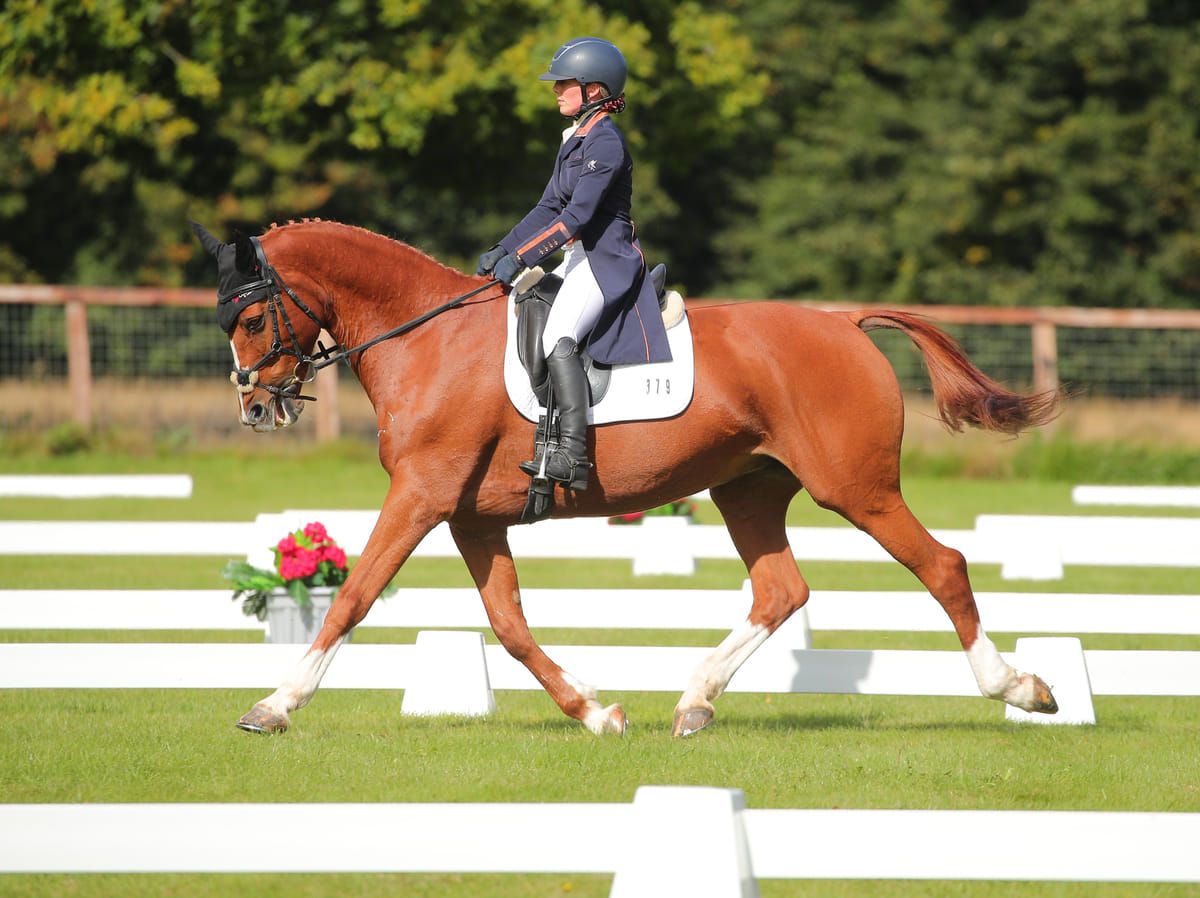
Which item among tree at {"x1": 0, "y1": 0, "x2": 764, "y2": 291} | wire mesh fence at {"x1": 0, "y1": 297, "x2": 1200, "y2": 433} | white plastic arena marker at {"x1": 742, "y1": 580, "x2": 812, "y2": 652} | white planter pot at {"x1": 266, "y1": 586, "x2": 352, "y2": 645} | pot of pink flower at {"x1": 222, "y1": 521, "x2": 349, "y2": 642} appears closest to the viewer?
white plastic arena marker at {"x1": 742, "y1": 580, "x2": 812, "y2": 652}

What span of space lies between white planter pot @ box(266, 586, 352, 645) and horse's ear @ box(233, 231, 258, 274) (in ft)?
8.81

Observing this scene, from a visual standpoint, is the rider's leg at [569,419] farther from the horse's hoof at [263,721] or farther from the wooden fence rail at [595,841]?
the wooden fence rail at [595,841]

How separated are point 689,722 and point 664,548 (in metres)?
5.30

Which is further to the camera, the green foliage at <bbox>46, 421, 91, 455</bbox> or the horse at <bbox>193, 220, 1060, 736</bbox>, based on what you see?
the green foliage at <bbox>46, 421, 91, 455</bbox>

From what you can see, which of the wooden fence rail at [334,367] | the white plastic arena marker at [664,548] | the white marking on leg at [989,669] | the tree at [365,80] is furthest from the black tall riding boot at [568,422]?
the wooden fence rail at [334,367]

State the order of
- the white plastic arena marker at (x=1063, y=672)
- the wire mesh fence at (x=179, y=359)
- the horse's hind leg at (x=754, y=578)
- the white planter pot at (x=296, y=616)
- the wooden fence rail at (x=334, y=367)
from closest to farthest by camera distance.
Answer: the horse's hind leg at (x=754, y=578)
the white plastic arena marker at (x=1063, y=672)
the white planter pot at (x=296, y=616)
the wooden fence rail at (x=334, y=367)
the wire mesh fence at (x=179, y=359)

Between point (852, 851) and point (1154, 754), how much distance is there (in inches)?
137

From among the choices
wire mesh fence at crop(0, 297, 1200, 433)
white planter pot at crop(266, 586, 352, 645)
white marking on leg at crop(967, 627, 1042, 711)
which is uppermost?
white marking on leg at crop(967, 627, 1042, 711)

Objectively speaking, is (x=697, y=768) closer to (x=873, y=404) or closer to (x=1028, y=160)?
(x=873, y=404)

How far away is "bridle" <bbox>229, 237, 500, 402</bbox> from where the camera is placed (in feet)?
22.0

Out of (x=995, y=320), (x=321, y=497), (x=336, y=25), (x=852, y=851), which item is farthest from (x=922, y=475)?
(x=852, y=851)

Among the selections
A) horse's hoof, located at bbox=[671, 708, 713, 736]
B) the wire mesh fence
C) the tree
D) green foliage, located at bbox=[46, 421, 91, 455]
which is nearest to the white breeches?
horse's hoof, located at bbox=[671, 708, 713, 736]

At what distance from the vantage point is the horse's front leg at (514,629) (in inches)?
266

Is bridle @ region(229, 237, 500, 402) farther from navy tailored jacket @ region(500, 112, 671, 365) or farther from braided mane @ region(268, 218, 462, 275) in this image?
navy tailored jacket @ region(500, 112, 671, 365)
